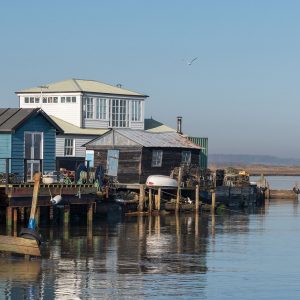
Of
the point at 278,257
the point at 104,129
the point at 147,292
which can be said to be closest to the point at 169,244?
the point at 278,257

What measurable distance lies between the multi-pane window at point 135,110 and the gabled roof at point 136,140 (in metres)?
8.45

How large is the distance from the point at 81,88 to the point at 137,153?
12.1m

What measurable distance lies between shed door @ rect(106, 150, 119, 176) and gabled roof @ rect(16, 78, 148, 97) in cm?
951

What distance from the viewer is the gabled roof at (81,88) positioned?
78812mm

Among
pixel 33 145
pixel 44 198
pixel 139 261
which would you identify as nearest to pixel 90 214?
pixel 33 145

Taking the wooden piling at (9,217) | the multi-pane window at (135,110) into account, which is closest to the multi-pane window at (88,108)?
the multi-pane window at (135,110)

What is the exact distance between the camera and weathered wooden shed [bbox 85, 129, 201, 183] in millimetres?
68938

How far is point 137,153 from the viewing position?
68.9 meters

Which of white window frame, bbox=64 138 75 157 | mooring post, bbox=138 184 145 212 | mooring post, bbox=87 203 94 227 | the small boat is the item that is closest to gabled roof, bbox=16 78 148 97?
white window frame, bbox=64 138 75 157

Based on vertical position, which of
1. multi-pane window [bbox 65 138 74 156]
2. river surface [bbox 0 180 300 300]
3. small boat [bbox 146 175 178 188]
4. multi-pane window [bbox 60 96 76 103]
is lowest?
river surface [bbox 0 180 300 300]

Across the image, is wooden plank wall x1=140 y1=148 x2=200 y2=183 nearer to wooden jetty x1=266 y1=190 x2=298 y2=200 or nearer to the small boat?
the small boat

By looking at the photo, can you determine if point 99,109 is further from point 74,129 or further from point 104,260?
point 104,260

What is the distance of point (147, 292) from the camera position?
3052cm

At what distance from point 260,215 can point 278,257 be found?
27.4 m
